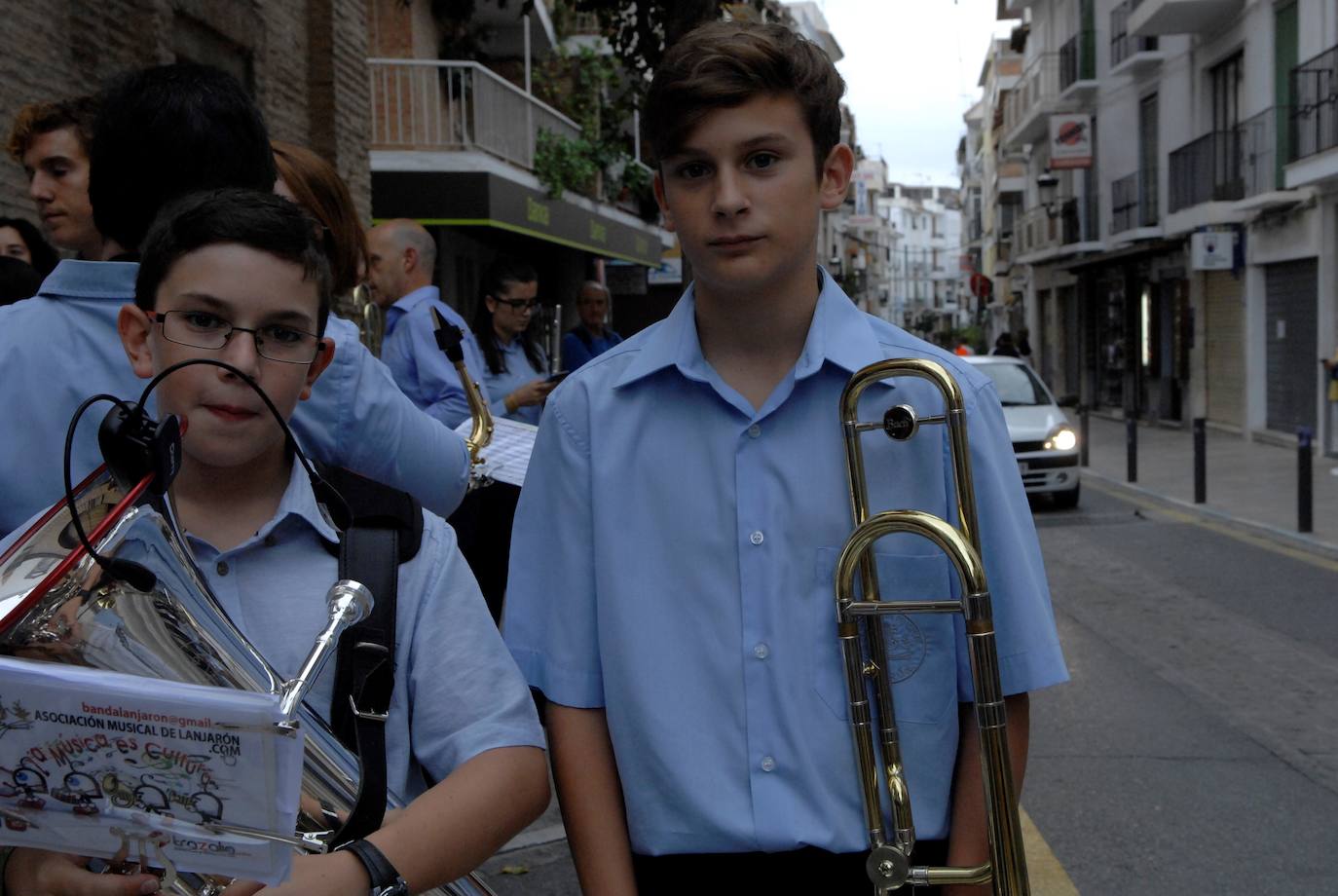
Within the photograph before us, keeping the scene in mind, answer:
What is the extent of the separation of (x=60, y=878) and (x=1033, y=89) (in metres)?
44.3

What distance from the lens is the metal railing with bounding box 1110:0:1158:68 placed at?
3100 cm

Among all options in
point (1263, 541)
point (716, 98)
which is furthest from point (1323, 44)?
point (716, 98)

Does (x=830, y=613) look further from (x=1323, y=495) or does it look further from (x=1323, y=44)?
(x=1323, y=44)

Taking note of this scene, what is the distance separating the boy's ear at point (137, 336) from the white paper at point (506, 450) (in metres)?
2.29

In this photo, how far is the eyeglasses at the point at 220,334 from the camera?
5.67 ft

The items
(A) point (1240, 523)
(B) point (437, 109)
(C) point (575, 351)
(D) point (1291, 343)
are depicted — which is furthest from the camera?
(D) point (1291, 343)

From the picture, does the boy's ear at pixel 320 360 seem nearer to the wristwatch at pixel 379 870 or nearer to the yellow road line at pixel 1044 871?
the wristwatch at pixel 379 870

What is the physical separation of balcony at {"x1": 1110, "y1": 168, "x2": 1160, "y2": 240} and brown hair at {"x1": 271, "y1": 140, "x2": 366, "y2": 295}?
97.9ft

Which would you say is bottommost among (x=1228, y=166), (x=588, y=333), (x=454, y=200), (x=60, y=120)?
(x=588, y=333)

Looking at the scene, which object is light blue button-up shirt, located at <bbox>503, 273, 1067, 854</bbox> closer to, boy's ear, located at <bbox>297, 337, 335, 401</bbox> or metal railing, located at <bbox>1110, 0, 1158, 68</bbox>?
boy's ear, located at <bbox>297, 337, 335, 401</bbox>

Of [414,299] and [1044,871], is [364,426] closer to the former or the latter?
[414,299]

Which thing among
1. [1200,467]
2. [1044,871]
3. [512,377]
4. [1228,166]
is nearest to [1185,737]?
[1044,871]

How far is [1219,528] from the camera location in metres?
13.1

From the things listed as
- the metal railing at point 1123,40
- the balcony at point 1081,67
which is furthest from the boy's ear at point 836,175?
the balcony at point 1081,67
